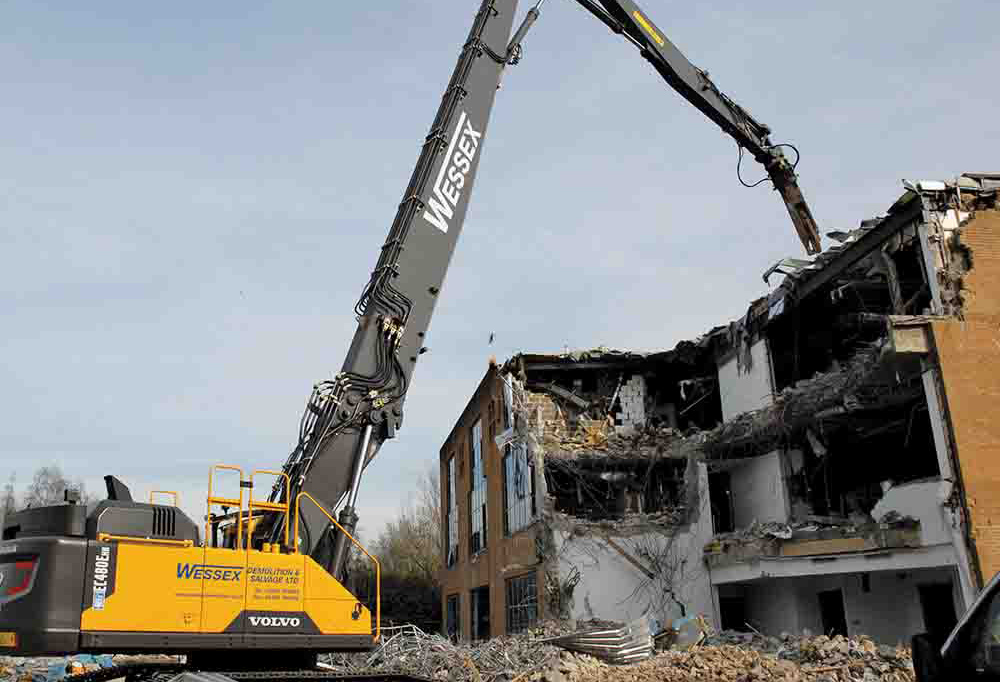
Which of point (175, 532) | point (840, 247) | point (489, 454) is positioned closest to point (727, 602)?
point (489, 454)

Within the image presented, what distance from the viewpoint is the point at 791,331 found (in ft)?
74.4

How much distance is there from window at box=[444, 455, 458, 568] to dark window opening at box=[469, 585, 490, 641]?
12.8ft

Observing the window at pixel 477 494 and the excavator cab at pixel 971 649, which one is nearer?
the excavator cab at pixel 971 649

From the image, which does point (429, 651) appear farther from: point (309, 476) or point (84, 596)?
point (84, 596)

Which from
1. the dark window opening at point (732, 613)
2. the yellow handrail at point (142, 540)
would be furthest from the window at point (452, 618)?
the yellow handrail at point (142, 540)

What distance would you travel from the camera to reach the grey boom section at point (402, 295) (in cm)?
1075

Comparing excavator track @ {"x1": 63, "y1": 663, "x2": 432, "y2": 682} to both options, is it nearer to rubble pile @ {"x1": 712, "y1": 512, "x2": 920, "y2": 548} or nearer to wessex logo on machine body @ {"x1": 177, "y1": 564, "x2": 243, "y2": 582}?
wessex logo on machine body @ {"x1": 177, "y1": 564, "x2": 243, "y2": 582}

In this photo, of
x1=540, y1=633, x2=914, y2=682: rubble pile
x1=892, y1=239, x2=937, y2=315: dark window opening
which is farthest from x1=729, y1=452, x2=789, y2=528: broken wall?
x1=540, y1=633, x2=914, y2=682: rubble pile

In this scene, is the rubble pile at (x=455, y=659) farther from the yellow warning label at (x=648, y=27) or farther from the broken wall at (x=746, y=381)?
the yellow warning label at (x=648, y=27)

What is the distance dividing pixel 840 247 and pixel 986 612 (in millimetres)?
15085

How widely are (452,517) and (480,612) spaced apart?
22.1 ft

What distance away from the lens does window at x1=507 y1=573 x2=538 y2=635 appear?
929 inches

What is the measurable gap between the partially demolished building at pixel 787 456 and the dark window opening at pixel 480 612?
0.20 metres

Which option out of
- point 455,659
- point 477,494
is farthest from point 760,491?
point 455,659
